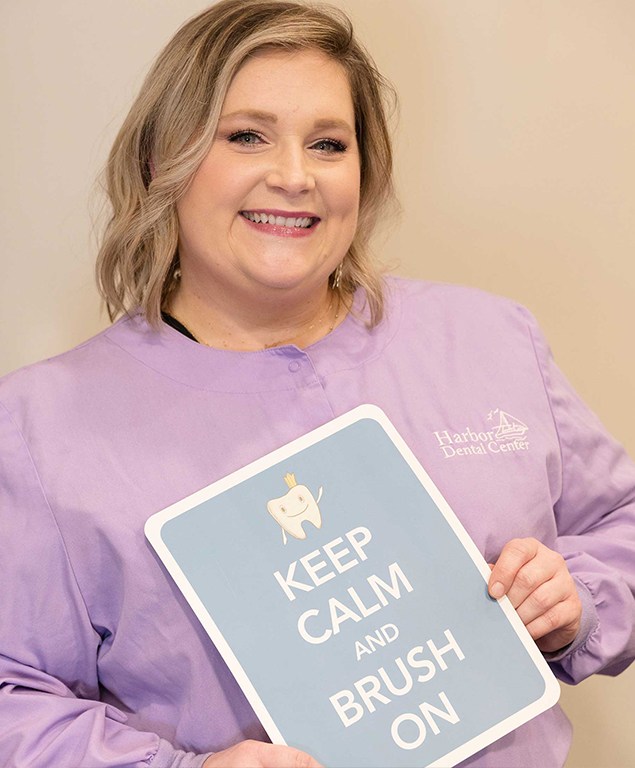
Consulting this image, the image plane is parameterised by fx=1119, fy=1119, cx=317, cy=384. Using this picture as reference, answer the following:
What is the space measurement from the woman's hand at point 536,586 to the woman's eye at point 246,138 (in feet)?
1.97

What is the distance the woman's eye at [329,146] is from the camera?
4.88 ft

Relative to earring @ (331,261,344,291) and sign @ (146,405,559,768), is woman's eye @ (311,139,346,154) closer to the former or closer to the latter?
earring @ (331,261,344,291)

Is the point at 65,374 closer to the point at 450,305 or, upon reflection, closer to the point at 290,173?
the point at 290,173

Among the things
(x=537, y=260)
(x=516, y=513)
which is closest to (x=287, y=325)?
(x=516, y=513)

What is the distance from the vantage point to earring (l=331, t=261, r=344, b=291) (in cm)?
165

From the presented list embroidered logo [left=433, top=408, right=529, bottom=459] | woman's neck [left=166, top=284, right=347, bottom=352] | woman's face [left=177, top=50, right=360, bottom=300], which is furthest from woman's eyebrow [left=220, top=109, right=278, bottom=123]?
embroidered logo [left=433, top=408, right=529, bottom=459]

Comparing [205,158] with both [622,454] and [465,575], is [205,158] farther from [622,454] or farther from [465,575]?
[622,454]

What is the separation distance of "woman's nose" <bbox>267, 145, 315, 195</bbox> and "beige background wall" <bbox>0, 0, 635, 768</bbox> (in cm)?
53

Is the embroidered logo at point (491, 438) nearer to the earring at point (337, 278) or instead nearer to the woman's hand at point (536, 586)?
the woman's hand at point (536, 586)

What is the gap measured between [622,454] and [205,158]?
0.75 metres

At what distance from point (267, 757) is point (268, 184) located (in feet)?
2.24

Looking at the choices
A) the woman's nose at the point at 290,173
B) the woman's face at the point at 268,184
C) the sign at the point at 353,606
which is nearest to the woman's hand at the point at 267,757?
the sign at the point at 353,606

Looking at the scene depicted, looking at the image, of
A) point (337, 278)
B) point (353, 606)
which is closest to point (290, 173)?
point (337, 278)

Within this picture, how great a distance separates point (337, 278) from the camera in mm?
1649
